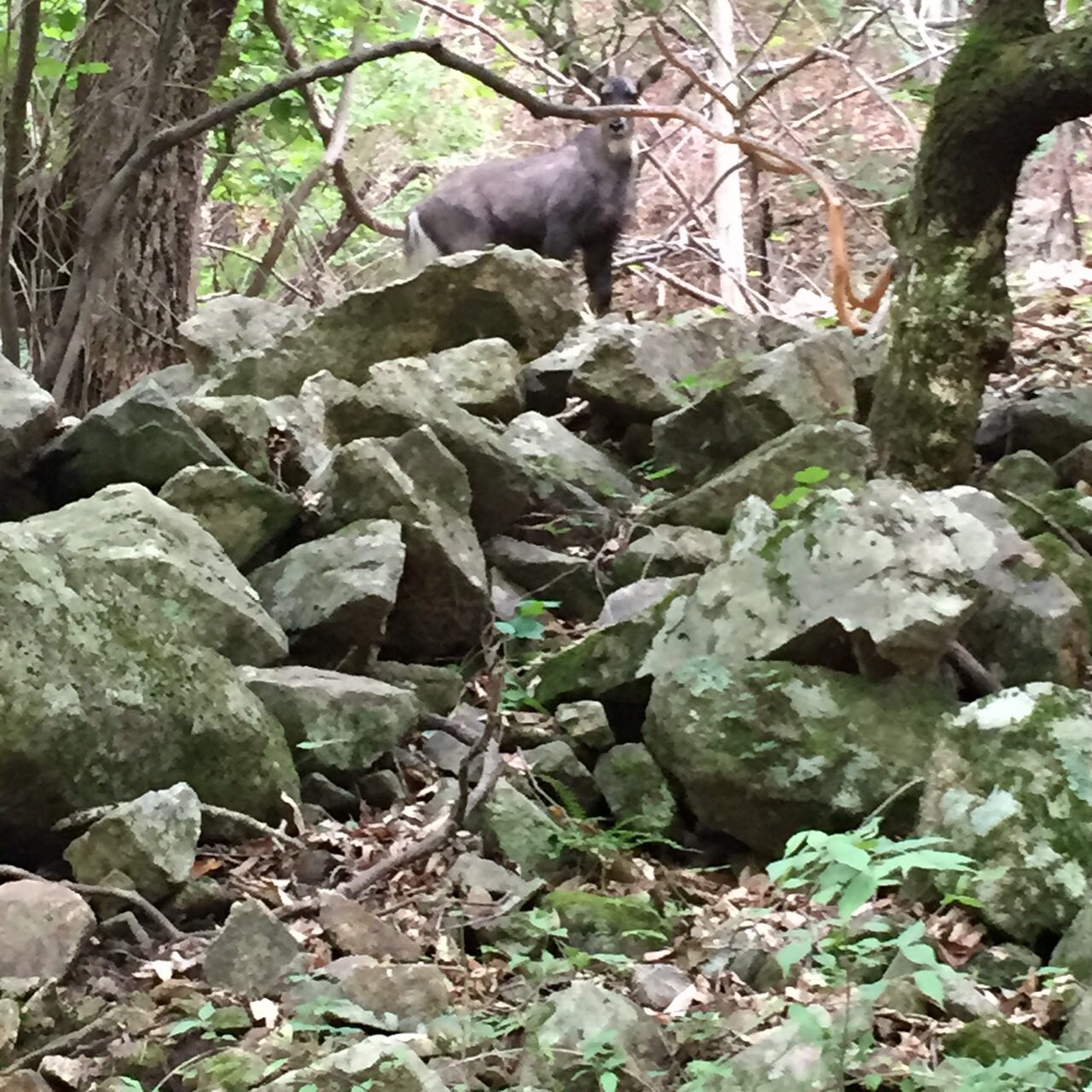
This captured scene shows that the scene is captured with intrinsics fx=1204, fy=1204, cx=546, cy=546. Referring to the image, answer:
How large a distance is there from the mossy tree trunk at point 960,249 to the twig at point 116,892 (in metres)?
3.05

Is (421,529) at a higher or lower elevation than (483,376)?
lower

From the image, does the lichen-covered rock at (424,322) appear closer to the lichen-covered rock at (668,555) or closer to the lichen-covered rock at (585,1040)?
the lichen-covered rock at (668,555)

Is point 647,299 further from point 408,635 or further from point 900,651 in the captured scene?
point 900,651

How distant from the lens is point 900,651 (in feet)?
10.5

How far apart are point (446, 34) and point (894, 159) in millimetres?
5292

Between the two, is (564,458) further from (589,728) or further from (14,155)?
(14,155)

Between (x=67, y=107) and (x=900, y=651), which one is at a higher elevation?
(x=67, y=107)

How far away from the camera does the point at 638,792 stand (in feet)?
10.9

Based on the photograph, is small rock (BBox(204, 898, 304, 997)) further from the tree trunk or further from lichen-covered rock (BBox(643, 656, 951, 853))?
the tree trunk

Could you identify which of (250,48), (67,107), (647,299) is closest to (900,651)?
(67,107)

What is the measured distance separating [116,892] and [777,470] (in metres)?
2.72

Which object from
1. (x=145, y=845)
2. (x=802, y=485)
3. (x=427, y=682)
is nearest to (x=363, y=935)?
(x=145, y=845)

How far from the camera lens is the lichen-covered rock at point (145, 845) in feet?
8.54

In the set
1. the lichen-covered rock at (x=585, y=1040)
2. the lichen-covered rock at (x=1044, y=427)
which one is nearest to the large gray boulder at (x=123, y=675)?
the lichen-covered rock at (x=585, y=1040)
